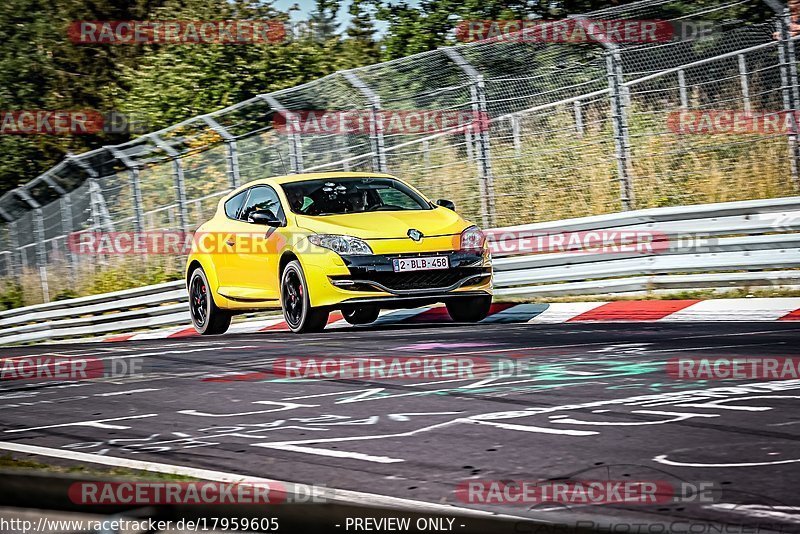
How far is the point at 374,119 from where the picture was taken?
16.3m

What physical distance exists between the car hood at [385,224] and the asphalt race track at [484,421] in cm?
169

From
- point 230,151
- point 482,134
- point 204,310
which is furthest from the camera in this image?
point 230,151

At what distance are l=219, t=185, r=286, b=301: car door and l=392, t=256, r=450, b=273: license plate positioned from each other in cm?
145

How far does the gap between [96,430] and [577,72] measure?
11.5 meters

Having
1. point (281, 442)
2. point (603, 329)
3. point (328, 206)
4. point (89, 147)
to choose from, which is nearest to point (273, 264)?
point (328, 206)

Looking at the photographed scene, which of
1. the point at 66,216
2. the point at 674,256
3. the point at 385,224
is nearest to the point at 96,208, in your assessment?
the point at 66,216

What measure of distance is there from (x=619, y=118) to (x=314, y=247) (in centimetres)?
402

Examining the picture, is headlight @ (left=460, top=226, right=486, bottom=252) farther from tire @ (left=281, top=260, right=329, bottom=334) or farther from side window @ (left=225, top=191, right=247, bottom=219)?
side window @ (left=225, top=191, right=247, bottom=219)

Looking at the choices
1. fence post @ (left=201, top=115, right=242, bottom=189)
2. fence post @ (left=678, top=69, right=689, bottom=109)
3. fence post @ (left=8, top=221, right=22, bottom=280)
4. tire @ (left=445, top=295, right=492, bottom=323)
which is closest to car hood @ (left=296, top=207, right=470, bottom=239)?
tire @ (left=445, top=295, right=492, bottom=323)

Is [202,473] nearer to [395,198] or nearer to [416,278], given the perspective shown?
[416,278]

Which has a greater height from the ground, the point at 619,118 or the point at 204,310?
the point at 619,118

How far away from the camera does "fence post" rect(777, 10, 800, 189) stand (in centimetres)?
1275

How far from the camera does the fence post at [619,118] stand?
13.8m

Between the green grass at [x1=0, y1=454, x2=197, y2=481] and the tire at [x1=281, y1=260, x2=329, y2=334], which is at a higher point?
the tire at [x1=281, y1=260, x2=329, y2=334]
